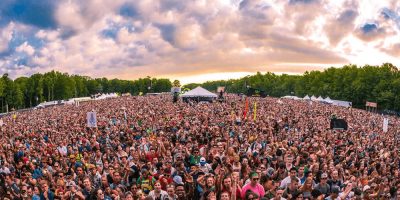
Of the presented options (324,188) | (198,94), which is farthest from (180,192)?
(198,94)

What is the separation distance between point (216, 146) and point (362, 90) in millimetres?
70958

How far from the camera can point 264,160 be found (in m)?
9.97

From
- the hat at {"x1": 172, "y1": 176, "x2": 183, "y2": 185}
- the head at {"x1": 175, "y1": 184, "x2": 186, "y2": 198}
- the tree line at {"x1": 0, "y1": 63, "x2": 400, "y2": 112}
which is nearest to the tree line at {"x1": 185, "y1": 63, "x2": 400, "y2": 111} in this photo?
the tree line at {"x1": 0, "y1": 63, "x2": 400, "y2": 112}

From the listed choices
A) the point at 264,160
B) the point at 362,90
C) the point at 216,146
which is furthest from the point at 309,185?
the point at 362,90

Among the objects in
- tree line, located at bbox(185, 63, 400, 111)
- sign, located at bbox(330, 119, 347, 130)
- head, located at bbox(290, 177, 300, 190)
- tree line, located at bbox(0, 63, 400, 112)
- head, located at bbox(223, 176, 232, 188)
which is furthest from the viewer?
tree line, located at bbox(0, 63, 400, 112)

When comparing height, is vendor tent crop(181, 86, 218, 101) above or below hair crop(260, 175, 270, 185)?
above

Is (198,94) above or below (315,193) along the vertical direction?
above

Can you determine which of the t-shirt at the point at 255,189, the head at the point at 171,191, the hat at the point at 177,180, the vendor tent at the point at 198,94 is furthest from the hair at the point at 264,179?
the vendor tent at the point at 198,94

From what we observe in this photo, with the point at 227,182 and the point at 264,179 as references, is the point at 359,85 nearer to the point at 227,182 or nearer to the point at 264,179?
the point at 264,179

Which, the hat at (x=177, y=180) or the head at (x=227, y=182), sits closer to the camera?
the head at (x=227, y=182)

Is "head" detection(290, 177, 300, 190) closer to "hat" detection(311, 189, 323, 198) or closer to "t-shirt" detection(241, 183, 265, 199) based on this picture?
"hat" detection(311, 189, 323, 198)

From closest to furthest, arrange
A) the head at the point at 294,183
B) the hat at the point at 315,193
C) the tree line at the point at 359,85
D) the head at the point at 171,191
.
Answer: the head at the point at 171,191 < the hat at the point at 315,193 < the head at the point at 294,183 < the tree line at the point at 359,85

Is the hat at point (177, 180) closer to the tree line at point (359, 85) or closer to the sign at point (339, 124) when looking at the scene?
the sign at point (339, 124)

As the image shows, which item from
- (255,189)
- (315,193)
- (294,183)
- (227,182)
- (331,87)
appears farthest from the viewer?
(331,87)
